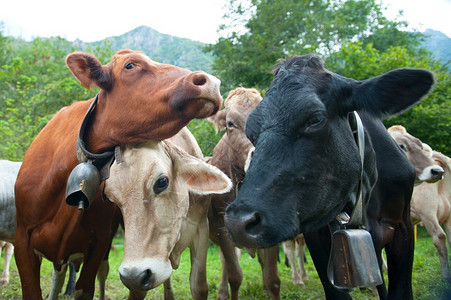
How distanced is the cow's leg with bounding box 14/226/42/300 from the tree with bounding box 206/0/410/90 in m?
12.1

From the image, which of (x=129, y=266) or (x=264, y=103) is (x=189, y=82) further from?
(x=129, y=266)

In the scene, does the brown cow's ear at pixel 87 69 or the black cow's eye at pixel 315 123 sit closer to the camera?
the black cow's eye at pixel 315 123

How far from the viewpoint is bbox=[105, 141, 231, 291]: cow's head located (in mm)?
2865

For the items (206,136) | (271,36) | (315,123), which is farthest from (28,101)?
(315,123)

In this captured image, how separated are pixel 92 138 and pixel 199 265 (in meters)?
1.59

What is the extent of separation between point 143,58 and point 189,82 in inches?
21.4

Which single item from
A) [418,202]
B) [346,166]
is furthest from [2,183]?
[418,202]

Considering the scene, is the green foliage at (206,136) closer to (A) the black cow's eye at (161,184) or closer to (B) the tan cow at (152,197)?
(B) the tan cow at (152,197)

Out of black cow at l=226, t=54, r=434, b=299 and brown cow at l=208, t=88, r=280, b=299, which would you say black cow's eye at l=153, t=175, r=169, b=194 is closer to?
black cow at l=226, t=54, r=434, b=299

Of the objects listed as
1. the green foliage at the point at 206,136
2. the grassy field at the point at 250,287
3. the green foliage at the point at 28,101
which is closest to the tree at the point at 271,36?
the green foliage at the point at 206,136

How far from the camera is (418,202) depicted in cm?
812

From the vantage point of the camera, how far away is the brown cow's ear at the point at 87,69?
306 cm

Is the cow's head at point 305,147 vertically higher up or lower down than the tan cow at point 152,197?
higher up

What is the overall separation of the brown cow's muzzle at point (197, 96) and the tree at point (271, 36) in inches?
480
